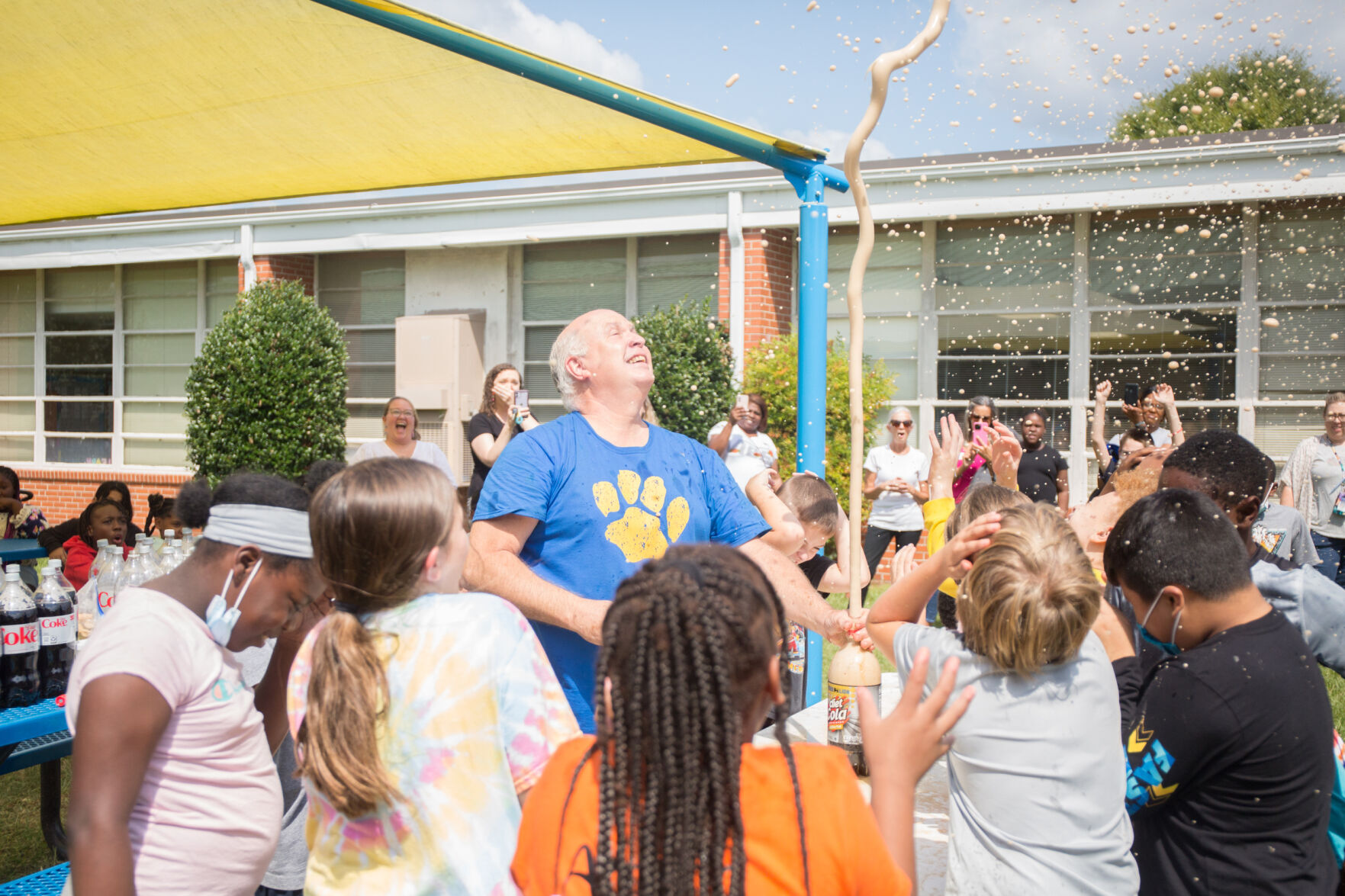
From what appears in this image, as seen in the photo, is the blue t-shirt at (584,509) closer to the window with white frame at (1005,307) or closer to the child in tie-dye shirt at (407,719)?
the child in tie-dye shirt at (407,719)

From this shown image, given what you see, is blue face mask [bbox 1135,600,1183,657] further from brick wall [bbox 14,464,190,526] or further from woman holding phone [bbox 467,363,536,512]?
brick wall [bbox 14,464,190,526]

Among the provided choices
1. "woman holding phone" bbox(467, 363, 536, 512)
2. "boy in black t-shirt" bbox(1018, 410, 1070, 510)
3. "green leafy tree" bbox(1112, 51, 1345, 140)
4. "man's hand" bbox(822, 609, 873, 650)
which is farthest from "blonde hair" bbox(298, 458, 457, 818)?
"green leafy tree" bbox(1112, 51, 1345, 140)

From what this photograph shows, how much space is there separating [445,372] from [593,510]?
9.70 meters

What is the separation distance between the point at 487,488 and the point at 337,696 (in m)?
1.13

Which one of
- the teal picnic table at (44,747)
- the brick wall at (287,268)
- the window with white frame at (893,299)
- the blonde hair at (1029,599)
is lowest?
the teal picnic table at (44,747)

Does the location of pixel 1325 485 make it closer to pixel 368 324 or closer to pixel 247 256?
pixel 368 324

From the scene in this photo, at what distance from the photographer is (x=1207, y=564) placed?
2.06 metres

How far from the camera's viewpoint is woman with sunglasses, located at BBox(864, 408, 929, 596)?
Result: 841 cm

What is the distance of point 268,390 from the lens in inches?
447

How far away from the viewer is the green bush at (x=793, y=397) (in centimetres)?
945

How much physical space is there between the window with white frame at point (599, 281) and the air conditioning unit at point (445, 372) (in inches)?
25.6

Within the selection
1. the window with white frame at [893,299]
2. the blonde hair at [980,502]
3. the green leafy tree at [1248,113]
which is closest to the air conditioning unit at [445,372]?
the window with white frame at [893,299]

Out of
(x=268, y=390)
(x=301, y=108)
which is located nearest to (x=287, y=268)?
(x=268, y=390)

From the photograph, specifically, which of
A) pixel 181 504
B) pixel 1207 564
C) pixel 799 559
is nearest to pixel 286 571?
pixel 1207 564
